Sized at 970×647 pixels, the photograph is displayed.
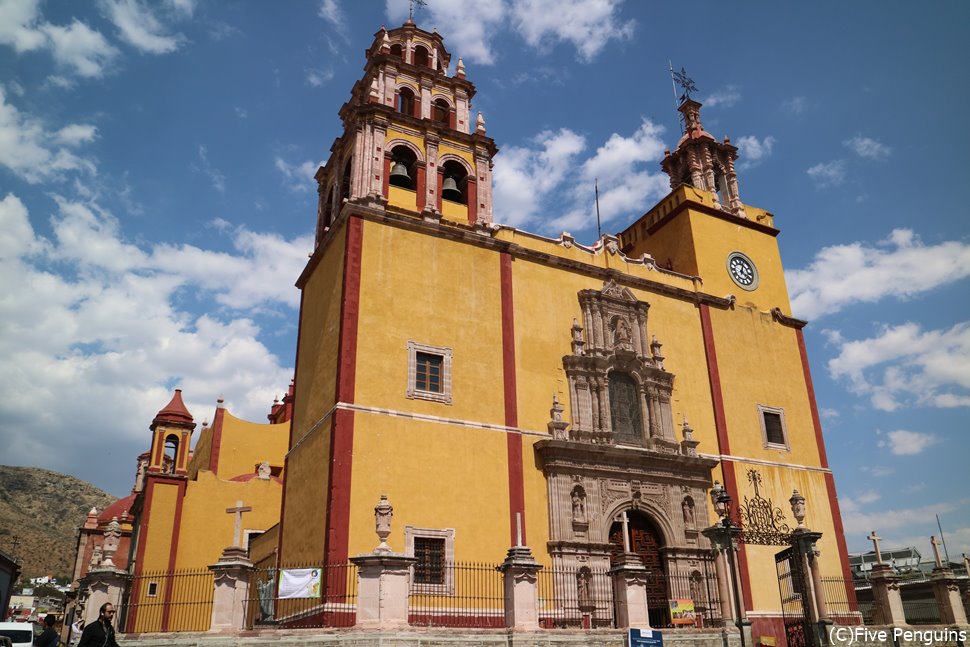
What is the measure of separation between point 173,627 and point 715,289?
849 inches

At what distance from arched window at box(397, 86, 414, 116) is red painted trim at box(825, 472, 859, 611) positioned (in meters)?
19.3

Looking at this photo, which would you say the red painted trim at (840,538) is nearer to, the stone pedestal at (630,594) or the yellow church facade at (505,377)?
the yellow church facade at (505,377)

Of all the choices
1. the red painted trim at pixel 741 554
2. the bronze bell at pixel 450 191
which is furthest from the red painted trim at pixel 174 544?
the red painted trim at pixel 741 554

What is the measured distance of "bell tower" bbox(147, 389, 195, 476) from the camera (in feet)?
98.1

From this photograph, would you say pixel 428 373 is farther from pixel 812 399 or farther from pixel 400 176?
pixel 812 399

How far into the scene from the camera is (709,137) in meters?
32.2

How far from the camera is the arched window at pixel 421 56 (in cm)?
2697

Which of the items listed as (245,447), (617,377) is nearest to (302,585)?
(617,377)

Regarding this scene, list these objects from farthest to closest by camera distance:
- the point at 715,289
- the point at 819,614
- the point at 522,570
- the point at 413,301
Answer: the point at 715,289 → the point at 413,301 → the point at 819,614 → the point at 522,570

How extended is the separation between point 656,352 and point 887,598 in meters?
9.32

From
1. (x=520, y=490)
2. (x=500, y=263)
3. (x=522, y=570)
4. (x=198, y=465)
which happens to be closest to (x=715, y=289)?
(x=500, y=263)

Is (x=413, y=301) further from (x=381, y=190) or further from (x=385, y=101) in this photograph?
(x=385, y=101)

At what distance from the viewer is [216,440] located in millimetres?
28250

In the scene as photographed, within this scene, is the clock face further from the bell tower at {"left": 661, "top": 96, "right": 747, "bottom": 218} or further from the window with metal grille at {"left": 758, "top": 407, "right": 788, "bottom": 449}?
the window with metal grille at {"left": 758, "top": 407, "right": 788, "bottom": 449}
